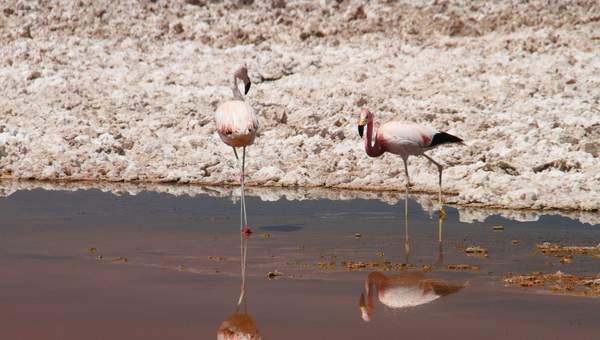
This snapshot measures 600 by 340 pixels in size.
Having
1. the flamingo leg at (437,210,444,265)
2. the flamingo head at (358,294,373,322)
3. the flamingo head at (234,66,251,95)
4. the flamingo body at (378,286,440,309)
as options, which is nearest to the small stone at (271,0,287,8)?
the flamingo head at (234,66,251,95)

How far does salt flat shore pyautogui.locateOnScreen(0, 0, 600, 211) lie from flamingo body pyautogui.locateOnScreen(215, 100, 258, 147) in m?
2.74

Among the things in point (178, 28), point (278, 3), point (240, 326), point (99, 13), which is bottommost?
point (240, 326)

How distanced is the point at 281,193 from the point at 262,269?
4910 mm

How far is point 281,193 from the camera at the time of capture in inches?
573

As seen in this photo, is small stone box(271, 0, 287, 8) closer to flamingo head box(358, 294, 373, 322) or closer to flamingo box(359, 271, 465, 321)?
flamingo box(359, 271, 465, 321)

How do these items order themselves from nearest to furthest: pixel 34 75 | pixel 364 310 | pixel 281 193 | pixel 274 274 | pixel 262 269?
1. pixel 364 310
2. pixel 274 274
3. pixel 262 269
4. pixel 281 193
5. pixel 34 75

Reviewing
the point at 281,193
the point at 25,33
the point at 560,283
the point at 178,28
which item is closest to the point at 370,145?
the point at 281,193

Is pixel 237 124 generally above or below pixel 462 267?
above

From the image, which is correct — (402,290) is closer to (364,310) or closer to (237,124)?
(364,310)

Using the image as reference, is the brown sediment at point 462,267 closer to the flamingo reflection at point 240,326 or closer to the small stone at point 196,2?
the flamingo reflection at point 240,326

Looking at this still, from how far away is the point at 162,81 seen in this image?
2034 cm

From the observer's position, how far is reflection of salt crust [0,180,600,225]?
12789mm

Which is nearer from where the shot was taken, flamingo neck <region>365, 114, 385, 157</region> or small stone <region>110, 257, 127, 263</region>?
small stone <region>110, 257, 127, 263</region>

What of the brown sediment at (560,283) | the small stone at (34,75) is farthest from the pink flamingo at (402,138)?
the small stone at (34,75)
